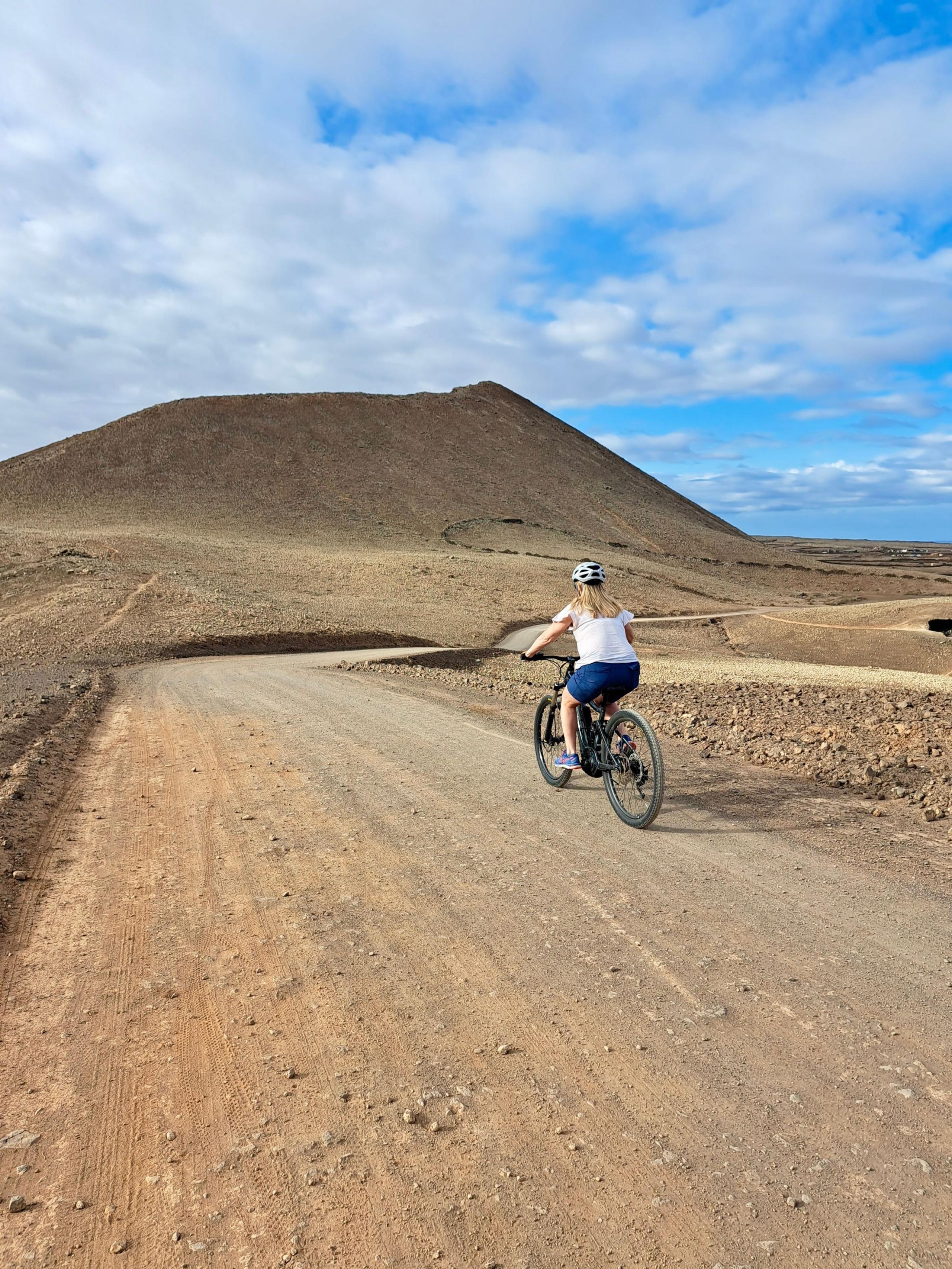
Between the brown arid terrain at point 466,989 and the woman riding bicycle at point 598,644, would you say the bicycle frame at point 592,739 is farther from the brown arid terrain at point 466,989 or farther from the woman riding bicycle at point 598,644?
the brown arid terrain at point 466,989

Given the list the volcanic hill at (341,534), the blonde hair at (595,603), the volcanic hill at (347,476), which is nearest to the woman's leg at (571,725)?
the blonde hair at (595,603)

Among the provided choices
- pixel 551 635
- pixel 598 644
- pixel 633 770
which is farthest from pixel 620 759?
pixel 551 635

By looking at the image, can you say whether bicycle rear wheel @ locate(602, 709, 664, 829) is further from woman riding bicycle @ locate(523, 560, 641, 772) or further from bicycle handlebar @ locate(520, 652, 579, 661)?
bicycle handlebar @ locate(520, 652, 579, 661)

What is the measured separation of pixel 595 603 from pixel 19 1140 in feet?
17.0

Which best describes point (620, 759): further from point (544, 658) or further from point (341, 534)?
point (341, 534)

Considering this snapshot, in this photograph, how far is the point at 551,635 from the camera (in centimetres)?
722

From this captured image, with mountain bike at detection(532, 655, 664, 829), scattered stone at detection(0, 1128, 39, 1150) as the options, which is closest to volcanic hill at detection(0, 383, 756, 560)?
mountain bike at detection(532, 655, 664, 829)

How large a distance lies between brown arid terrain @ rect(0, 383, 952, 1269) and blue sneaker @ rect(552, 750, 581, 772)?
0.98 ft

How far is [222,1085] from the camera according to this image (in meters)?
3.14

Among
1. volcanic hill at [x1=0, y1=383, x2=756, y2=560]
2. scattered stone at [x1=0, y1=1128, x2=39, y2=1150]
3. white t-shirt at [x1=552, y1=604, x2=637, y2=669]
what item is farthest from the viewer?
volcanic hill at [x1=0, y1=383, x2=756, y2=560]

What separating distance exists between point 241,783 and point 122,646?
18.6m

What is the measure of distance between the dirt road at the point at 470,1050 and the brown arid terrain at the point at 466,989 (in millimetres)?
14

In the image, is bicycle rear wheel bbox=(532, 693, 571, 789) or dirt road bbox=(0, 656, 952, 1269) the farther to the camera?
bicycle rear wheel bbox=(532, 693, 571, 789)

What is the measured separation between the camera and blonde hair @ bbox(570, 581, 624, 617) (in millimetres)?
6898
